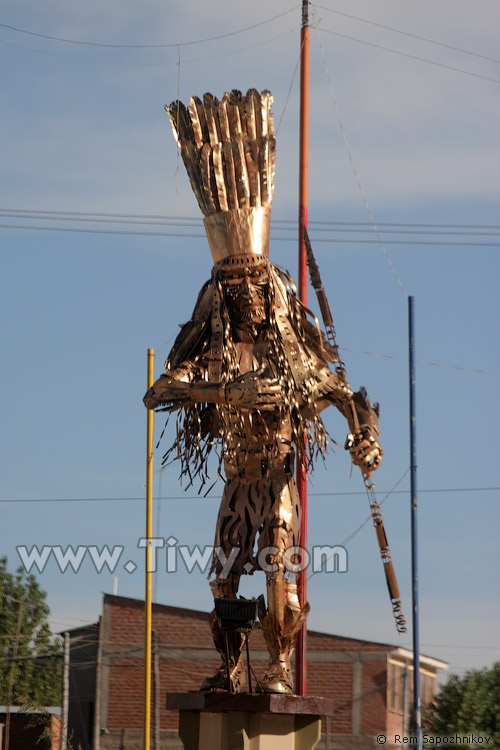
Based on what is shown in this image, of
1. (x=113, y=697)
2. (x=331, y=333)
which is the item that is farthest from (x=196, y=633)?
(x=331, y=333)

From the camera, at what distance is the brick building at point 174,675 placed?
15.5m

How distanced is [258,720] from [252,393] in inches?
80.6

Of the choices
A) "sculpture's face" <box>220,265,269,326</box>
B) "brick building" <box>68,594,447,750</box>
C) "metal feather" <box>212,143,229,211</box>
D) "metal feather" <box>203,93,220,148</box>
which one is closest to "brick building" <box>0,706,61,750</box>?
"brick building" <box>68,594,447,750</box>

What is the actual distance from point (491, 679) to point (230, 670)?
13.1ft

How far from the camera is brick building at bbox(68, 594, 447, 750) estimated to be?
15.5 metres

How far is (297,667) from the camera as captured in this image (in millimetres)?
9125

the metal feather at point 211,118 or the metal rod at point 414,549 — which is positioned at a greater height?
the metal feather at point 211,118

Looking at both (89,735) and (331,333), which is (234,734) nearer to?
(331,333)

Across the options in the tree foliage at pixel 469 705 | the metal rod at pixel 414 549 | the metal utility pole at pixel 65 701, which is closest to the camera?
the metal rod at pixel 414 549

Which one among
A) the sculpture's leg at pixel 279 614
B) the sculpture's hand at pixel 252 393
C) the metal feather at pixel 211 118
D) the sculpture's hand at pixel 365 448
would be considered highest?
the metal feather at pixel 211 118

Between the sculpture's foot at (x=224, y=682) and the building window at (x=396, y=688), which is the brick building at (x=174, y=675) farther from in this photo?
the sculpture's foot at (x=224, y=682)

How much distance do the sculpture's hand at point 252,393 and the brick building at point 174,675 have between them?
26.2 ft

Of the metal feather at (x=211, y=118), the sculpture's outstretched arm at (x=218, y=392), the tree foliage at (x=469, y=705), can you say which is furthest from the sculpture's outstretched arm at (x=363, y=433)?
the tree foliage at (x=469, y=705)

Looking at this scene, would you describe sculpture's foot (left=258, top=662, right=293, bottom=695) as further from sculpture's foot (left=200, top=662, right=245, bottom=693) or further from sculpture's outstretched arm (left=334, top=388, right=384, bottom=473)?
sculpture's outstretched arm (left=334, top=388, right=384, bottom=473)
